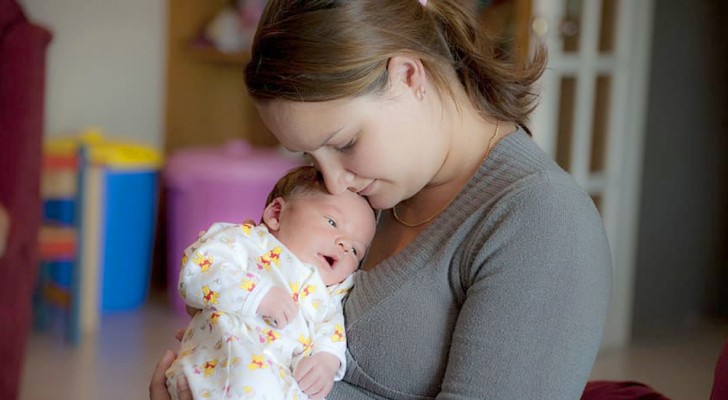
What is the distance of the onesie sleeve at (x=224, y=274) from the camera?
1.30 metres

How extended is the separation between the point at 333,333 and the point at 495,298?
25 centimetres

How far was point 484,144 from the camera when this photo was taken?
1.38m

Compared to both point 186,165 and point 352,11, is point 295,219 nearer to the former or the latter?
point 352,11

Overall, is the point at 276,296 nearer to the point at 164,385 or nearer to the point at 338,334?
the point at 338,334

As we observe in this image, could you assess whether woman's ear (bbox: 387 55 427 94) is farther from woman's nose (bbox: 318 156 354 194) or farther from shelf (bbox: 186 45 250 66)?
Result: shelf (bbox: 186 45 250 66)

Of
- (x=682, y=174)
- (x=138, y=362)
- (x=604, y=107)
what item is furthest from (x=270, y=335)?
(x=682, y=174)

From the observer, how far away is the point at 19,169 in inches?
109

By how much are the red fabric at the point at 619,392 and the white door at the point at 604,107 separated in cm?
166

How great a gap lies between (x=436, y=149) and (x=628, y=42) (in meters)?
2.19

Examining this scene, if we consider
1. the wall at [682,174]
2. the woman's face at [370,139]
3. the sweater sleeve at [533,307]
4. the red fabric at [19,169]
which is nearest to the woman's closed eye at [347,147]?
the woman's face at [370,139]

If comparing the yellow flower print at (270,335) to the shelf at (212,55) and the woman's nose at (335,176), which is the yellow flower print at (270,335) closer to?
the woman's nose at (335,176)

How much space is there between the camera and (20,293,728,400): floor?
3.01 m

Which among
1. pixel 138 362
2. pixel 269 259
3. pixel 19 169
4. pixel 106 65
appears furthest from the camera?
pixel 106 65

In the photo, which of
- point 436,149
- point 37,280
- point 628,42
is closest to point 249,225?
point 436,149
